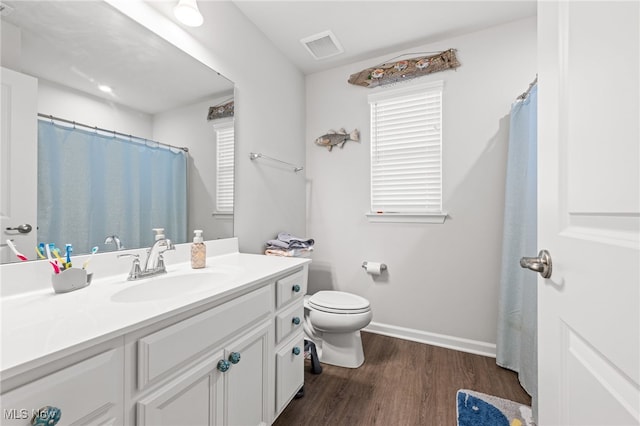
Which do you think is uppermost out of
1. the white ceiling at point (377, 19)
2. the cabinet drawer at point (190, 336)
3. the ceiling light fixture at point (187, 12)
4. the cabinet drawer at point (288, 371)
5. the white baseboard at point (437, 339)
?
the white ceiling at point (377, 19)

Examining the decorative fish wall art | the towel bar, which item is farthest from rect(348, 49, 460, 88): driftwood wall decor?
the towel bar

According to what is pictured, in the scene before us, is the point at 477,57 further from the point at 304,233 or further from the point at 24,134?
the point at 24,134

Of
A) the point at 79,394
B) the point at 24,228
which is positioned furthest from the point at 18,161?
the point at 79,394

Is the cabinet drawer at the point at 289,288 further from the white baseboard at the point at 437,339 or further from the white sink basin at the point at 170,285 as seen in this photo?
the white baseboard at the point at 437,339

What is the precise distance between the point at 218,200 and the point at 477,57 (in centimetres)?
213

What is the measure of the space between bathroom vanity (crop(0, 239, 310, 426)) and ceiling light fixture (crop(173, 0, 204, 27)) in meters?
1.16

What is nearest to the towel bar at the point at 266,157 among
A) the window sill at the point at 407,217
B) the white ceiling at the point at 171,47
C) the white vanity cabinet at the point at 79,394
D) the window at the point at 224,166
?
the window at the point at 224,166

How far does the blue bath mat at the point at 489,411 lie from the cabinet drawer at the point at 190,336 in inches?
48.4

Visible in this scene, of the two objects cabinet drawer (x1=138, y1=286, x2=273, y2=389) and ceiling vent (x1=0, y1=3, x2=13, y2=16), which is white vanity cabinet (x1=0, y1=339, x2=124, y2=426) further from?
ceiling vent (x1=0, y1=3, x2=13, y2=16)

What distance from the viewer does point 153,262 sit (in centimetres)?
115

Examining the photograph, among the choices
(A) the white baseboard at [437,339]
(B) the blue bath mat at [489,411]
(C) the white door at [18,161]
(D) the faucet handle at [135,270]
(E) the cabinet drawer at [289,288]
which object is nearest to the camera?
(C) the white door at [18,161]

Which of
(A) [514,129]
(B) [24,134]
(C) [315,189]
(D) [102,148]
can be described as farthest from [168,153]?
(A) [514,129]

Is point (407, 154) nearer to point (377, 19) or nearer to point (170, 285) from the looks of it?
point (377, 19)

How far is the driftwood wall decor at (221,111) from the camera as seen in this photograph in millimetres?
1578
